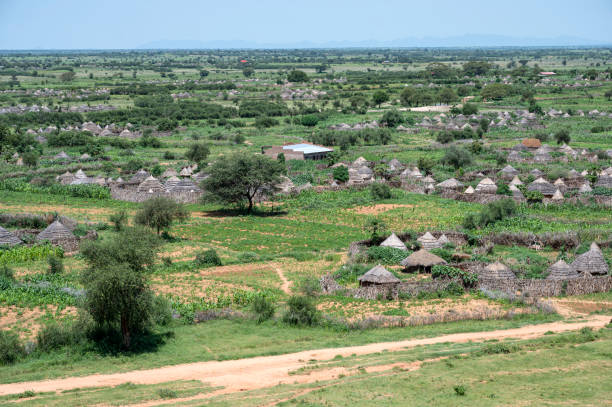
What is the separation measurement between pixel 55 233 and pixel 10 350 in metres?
16.2

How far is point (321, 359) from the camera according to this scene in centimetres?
2141

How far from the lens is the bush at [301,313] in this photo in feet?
81.4

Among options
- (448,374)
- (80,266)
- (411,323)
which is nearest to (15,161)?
(80,266)

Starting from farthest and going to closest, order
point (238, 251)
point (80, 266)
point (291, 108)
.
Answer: point (291, 108), point (238, 251), point (80, 266)

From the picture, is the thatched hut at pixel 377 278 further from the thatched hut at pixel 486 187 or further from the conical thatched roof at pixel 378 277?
the thatched hut at pixel 486 187

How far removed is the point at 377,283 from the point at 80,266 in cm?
1466

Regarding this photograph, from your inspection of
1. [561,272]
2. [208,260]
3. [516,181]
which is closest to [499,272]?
[561,272]

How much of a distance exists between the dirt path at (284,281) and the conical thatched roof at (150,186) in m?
20.1

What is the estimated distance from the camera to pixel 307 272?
32.1 m

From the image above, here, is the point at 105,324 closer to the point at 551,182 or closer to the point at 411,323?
the point at 411,323

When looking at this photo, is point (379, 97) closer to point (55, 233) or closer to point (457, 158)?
point (457, 158)

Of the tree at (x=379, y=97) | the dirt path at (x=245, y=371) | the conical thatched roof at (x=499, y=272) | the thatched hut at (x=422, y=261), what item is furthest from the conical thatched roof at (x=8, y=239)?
the tree at (x=379, y=97)

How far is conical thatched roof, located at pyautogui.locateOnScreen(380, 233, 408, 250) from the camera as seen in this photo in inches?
1344

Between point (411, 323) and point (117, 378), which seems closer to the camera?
point (117, 378)
